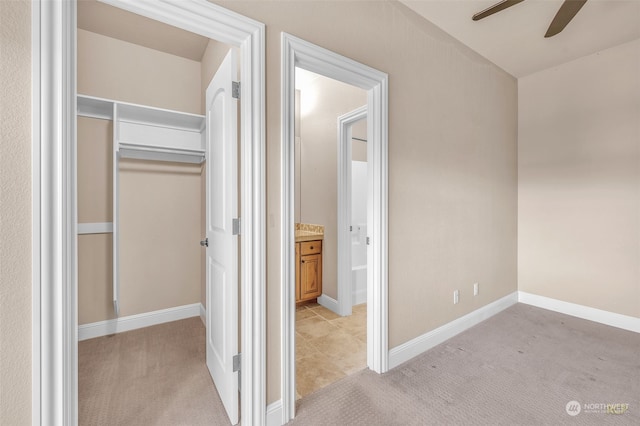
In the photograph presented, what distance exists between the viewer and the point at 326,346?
8.49 ft

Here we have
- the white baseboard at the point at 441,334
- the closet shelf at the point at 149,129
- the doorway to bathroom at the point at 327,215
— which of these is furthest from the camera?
the doorway to bathroom at the point at 327,215

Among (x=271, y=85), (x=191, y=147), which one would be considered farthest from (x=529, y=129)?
(x=191, y=147)

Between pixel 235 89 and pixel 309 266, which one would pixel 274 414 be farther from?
pixel 309 266

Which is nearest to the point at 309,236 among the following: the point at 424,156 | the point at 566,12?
the point at 424,156

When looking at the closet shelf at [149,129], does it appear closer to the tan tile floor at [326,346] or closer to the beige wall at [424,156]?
the beige wall at [424,156]

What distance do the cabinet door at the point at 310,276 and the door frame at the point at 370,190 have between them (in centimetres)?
138

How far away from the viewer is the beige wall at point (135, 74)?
2672 mm

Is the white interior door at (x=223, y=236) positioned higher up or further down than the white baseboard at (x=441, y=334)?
higher up

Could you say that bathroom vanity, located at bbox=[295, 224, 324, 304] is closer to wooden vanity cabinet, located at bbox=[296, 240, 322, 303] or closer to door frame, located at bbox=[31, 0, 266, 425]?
wooden vanity cabinet, located at bbox=[296, 240, 322, 303]

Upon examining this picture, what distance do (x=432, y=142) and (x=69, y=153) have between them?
7.83 feet

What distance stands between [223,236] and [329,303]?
6.67 feet

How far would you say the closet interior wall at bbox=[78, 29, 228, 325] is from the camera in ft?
8.88

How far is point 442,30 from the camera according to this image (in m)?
2.55

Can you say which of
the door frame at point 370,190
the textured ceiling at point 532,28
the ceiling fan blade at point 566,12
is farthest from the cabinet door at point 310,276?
the ceiling fan blade at point 566,12
